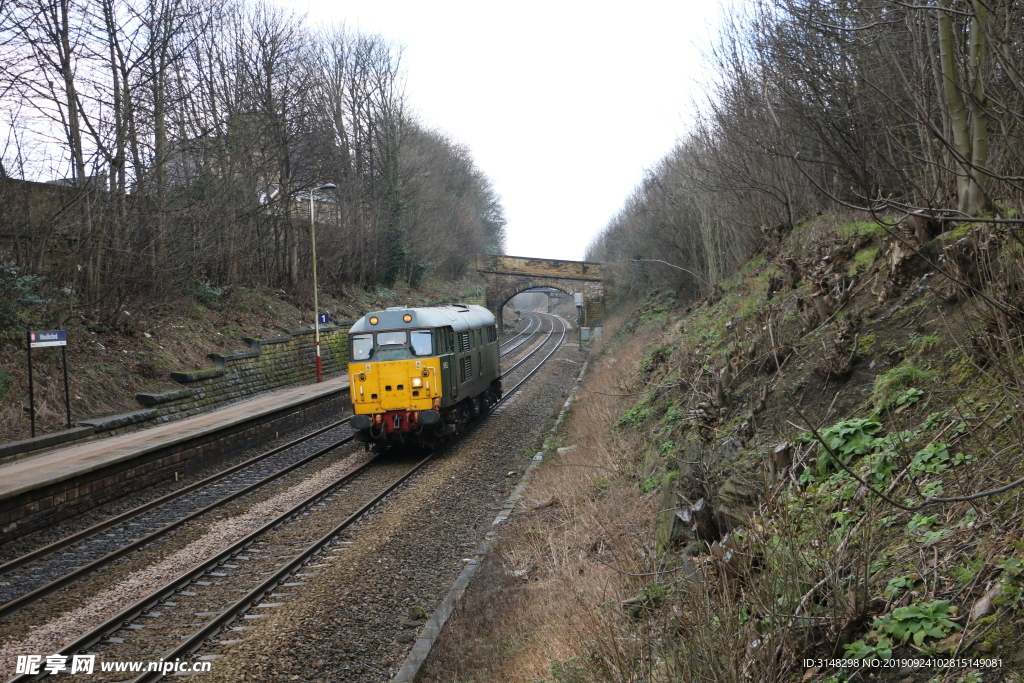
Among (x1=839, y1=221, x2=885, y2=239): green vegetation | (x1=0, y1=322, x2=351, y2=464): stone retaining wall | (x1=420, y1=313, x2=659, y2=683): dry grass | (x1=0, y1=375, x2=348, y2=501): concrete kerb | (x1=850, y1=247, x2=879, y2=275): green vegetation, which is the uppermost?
(x1=839, y1=221, x2=885, y2=239): green vegetation

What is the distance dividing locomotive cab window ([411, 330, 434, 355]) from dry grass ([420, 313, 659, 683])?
4.46 meters

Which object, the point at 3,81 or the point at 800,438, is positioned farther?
the point at 3,81

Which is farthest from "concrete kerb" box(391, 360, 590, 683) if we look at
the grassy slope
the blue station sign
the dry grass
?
the grassy slope

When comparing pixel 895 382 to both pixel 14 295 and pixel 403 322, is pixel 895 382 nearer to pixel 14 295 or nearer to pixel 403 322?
pixel 403 322


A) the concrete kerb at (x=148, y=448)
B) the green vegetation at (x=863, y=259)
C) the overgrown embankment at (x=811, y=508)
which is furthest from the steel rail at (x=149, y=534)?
the green vegetation at (x=863, y=259)

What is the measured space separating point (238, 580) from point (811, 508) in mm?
6492

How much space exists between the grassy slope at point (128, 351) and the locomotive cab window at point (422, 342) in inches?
295

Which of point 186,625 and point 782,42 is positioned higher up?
point 782,42

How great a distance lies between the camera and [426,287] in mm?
46062

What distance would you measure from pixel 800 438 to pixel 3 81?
58.5 feet

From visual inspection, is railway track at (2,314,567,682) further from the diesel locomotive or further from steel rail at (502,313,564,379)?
steel rail at (502,313,564,379)

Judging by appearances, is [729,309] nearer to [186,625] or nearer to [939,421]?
[939,421]

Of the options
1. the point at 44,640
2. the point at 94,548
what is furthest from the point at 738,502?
the point at 94,548

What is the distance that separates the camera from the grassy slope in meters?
15.0
